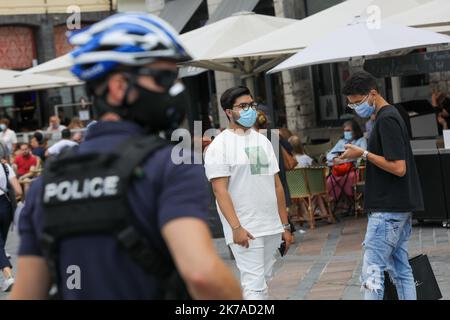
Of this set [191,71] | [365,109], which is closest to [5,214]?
[365,109]

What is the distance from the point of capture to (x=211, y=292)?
2537 millimetres

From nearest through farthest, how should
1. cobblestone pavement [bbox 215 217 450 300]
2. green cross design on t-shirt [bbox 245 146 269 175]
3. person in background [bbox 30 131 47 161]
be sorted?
green cross design on t-shirt [bbox 245 146 269 175] < cobblestone pavement [bbox 215 217 450 300] < person in background [bbox 30 131 47 161]

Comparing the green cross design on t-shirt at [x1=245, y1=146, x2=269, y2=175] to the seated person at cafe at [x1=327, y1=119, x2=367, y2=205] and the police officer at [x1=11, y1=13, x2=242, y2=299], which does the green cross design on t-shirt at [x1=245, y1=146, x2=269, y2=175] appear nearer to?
the police officer at [x1=11, y1=13, x2=242, y2=299]

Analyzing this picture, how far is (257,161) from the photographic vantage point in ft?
20.8

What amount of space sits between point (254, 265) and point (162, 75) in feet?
12.2

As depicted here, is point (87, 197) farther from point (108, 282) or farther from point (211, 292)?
point (211, 292)

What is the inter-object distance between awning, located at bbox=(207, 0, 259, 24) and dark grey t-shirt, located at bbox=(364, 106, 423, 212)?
15020 millimetres

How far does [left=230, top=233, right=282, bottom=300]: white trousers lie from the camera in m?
6.25

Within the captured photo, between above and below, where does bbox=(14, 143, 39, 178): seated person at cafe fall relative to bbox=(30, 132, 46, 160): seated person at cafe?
below

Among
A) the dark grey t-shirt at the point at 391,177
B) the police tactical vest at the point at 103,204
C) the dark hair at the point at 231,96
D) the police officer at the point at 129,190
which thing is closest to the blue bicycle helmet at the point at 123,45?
the police officer at the point at 129,190

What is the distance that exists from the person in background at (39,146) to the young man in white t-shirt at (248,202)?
1346cm

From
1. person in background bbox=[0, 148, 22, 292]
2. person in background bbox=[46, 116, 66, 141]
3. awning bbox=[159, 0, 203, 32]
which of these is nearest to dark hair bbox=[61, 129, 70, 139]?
person in background bbox=[46, 116, 66, 141]

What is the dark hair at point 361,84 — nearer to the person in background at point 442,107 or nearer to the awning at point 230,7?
the person in background at point 442,107

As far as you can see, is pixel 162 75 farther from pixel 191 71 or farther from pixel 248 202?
pixel 191 71
